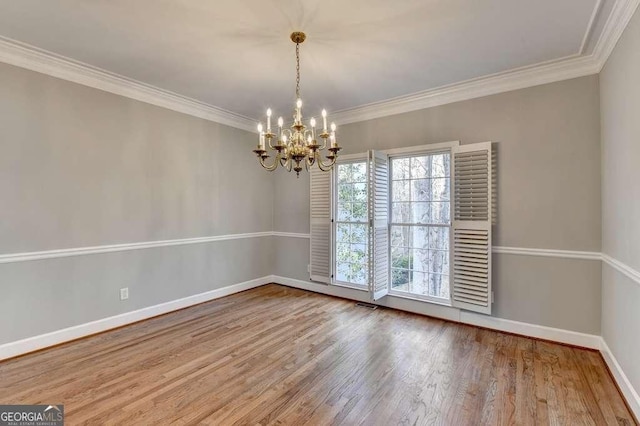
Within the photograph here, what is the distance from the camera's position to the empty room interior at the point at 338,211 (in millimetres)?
2137

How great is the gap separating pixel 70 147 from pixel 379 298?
12.5 ft

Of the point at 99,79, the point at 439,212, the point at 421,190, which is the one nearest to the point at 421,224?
the point at 439,212

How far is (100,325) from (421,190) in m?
3.96

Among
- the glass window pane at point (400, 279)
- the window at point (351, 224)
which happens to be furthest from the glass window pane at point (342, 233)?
the glass window pane at point (400, 279)

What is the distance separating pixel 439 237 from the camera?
3711 millimetres

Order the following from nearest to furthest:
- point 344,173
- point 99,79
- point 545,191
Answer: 1. point 545,191
2. point 99,79
3. point 344,173

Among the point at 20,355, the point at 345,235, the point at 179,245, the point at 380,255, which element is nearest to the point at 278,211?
the point at 345,235

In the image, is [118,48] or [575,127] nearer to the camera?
[118,48]

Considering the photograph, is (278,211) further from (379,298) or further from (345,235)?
(379,298)

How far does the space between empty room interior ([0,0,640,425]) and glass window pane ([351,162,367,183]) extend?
0.10 metres

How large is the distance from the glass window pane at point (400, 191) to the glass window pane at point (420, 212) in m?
0.14

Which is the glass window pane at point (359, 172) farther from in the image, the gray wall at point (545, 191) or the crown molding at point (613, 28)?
the crown molding at point (613, 28)

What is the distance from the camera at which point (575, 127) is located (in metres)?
2.89

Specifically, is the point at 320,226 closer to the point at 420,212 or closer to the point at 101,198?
the point at 420,212
